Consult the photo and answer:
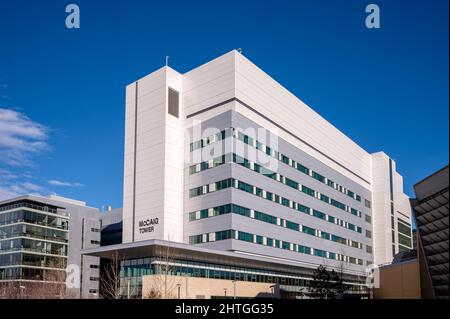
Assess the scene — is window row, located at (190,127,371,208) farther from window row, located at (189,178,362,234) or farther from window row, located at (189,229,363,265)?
window row, located at (189,229,363,265)

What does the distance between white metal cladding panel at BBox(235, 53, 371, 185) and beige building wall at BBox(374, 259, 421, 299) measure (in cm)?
4224

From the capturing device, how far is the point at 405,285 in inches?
1588

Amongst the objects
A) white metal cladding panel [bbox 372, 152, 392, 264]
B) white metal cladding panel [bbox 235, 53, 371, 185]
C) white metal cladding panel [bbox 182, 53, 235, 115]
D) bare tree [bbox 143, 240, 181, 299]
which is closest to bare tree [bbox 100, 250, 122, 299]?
bare tree [bbox 143, 240, 181, 299]

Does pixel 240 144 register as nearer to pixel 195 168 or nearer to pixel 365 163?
pixel 195 168

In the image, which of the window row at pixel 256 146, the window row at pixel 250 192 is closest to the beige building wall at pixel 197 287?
the window row at pixel 250 192

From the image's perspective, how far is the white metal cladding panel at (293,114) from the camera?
84312mm

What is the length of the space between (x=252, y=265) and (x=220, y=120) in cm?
2270

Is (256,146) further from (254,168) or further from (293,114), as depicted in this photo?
(293,114)

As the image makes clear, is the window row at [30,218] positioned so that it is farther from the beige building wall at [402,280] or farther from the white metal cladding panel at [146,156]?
the beige building wall at [402,280]

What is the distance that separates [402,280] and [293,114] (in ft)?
196

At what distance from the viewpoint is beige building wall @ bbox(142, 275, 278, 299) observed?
217 ft

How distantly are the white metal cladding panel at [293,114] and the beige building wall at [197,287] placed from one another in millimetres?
28058

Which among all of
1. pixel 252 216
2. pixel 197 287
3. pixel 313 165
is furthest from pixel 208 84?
pixel 197 287
